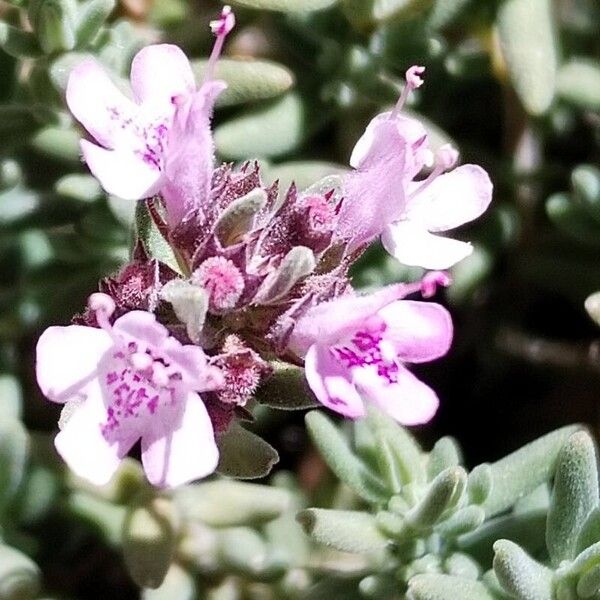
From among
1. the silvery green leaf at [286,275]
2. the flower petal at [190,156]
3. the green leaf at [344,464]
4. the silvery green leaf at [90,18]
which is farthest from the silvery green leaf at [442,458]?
the silvery green leaf at [90,18]

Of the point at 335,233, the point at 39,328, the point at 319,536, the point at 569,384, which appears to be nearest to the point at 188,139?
the point at 335,233

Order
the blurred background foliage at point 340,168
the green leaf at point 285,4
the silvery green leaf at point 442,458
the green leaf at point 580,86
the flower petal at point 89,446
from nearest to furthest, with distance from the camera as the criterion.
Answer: the flower petal at point 89,446
the silvery green leaf at point 442,458
the green leaf at point 285,4
the blurred background foliage at point 340,168
the green leaf at point 580,86

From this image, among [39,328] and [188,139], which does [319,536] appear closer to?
[188,139]

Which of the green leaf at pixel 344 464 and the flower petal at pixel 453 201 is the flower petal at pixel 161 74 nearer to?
the flower petal at pixel 453 201

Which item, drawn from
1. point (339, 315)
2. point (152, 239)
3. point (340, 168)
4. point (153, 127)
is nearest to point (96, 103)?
point (153, 127)

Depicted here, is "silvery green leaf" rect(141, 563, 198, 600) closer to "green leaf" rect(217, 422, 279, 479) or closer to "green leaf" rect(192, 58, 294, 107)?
"green leaf" rect(217, 422, 279, 479)

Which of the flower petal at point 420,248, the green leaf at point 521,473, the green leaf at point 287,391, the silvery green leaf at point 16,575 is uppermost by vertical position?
the flower petal at point 420,248

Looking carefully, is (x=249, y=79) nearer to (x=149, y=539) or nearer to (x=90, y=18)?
(x=90, y=18)

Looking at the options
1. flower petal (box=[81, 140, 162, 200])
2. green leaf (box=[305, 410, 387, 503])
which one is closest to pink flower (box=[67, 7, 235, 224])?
flower petal (box=[81, 140, 162, 200])
